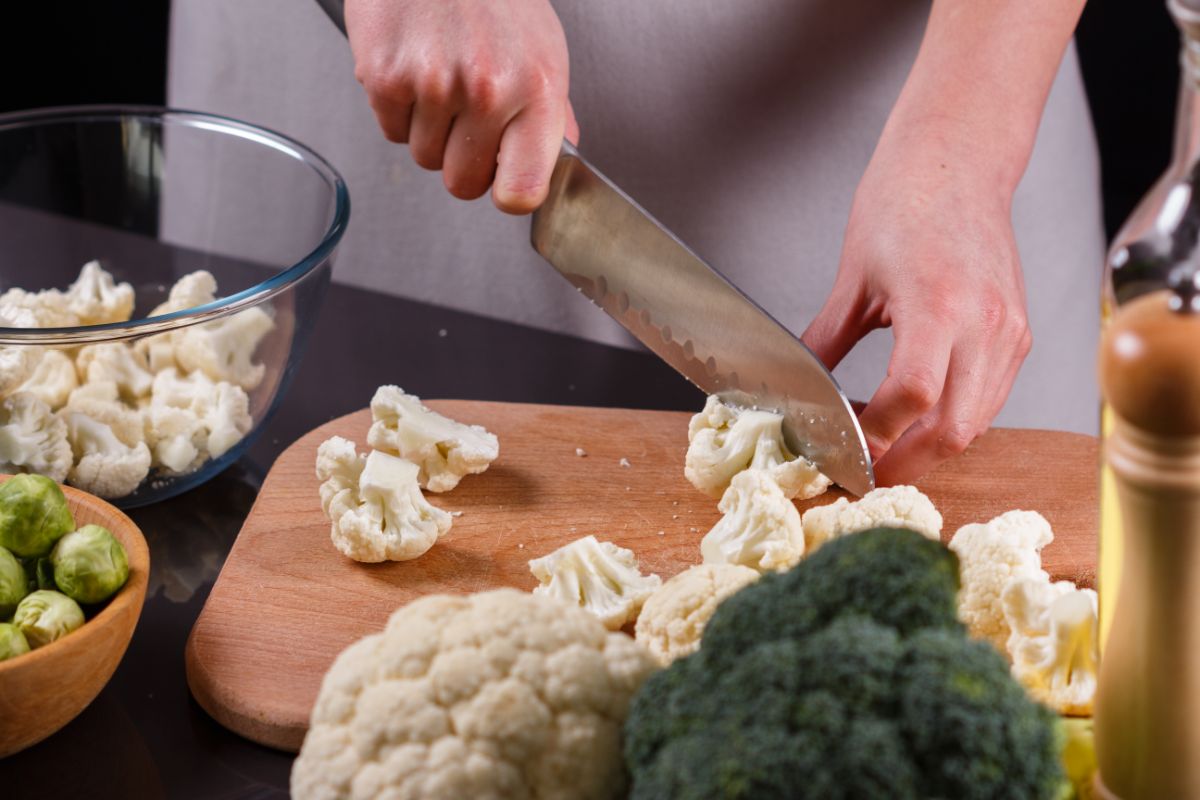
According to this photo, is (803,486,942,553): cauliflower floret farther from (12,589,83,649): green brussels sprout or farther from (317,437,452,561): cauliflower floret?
(12,589,83,649): green brussels sprout

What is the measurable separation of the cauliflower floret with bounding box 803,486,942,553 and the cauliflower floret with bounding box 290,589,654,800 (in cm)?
41

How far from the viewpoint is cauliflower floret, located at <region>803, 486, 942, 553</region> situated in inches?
47.1

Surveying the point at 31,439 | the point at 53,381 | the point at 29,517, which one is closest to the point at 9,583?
the point at 29,517

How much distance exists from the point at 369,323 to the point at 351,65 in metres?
0.43

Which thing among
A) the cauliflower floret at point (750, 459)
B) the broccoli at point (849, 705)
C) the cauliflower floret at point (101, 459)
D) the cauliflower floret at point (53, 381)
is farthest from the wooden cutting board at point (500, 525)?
the broccoli at point (849, 705)

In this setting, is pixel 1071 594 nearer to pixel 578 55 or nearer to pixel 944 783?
pixel 944 783

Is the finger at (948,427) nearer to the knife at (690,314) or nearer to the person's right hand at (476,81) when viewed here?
the knife at (690,314)

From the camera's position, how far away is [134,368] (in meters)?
1.44

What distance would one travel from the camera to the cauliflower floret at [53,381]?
1.37 m

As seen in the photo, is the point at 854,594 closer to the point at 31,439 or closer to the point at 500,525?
the point at 500,525

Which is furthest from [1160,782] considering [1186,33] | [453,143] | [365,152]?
[365,152]

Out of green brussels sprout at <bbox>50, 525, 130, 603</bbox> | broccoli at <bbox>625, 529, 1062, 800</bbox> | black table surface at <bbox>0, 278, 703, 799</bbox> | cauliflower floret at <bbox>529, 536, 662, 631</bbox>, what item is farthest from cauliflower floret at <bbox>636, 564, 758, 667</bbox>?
green brussels sprout at <bbox>50, 525, 130, 603</bbox>

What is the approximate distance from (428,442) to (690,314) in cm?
31

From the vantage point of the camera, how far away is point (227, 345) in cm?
142
